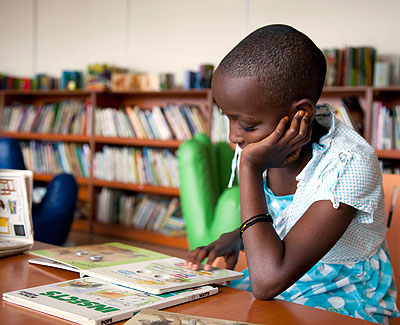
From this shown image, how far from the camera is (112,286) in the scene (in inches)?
33.9

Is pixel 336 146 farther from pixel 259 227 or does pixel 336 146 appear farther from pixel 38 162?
pixel 38 162

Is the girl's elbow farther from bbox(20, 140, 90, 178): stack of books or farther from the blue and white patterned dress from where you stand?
bbox(20, 140, 90, 178): stack of books

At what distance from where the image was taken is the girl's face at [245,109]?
1.03 metres

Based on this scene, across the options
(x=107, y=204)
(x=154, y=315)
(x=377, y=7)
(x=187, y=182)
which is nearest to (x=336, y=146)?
(x=154, y=315)

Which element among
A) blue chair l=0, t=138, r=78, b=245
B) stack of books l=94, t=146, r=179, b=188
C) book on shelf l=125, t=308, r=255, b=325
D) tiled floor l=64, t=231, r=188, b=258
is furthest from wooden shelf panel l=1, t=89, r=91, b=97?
book on shelf l=125, t=308, r=255, b=325

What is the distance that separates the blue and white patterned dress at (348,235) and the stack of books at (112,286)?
24cm

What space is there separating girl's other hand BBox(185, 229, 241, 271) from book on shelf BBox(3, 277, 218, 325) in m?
0.17

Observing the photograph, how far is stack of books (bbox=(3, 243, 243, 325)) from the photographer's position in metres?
0.74

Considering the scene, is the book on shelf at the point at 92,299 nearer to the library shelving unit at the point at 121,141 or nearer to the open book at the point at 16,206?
the open book at the point at 16,206

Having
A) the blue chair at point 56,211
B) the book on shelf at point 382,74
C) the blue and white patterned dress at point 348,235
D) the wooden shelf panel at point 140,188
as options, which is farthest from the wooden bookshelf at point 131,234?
the blue and white patterned dress at point 348,235

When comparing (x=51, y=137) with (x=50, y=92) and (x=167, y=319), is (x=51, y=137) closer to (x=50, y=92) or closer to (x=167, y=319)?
(x=50, y=92)

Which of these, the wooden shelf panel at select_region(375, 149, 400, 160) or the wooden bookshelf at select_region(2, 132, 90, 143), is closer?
the wooden shelf panel at select_region(375, 149, 400, 160)

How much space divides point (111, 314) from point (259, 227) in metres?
0.38

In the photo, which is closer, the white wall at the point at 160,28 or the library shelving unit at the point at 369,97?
the library shelving unit at the point at 369,97
